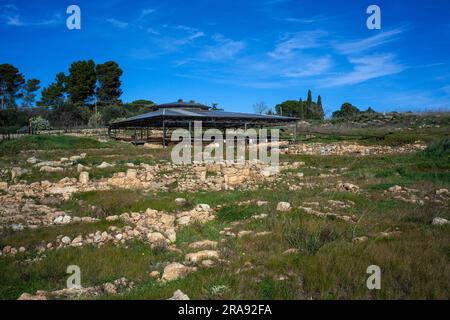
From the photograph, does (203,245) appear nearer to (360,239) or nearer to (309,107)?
(360,239)

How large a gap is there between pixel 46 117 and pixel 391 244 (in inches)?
1987

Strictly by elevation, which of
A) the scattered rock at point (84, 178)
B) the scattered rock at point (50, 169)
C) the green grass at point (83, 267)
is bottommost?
the green grass at point (83, 267)

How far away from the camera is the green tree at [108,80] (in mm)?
→ 58975

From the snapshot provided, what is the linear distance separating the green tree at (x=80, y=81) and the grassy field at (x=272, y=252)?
53.8 m

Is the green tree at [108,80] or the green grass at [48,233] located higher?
the green tree at [108,80]

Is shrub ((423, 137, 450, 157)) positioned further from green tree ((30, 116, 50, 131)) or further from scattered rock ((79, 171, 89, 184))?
green tree ((30, 116, 50, 131))

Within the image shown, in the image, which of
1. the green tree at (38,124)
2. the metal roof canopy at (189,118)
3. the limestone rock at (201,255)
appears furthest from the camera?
the green tree at (38,124)

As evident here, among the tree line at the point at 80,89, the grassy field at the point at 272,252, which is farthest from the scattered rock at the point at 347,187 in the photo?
the tree line at the point at 80,89

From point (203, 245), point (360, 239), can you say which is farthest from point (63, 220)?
point (360, 239)

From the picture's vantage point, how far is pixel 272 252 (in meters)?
4.91

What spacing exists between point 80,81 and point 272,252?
59565 mm

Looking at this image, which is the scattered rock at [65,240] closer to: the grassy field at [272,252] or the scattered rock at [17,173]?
the grassy field at [272,252]
